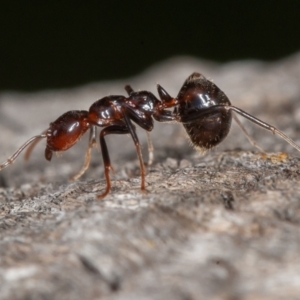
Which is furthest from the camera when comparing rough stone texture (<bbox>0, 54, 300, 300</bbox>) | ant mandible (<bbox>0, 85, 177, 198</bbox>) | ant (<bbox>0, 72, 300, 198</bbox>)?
ant mandible (<bbox>0, 85, 177, 198</bbox>)

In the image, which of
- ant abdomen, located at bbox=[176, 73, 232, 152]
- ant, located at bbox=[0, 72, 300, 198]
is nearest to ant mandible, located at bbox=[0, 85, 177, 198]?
ant, located at bbox=[0, 72, 300, 198]

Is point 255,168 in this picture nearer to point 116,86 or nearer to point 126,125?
point 126,125

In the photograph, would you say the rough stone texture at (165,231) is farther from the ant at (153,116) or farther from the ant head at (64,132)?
the ant head at (64,132)

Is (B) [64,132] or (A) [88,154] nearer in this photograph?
(B) [64,132]

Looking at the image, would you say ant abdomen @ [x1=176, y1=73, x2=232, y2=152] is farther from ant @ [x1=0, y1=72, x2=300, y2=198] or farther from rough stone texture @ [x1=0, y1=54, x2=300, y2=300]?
rough stone texture @ [x1=0, y1=54, x2=300, y2=300]

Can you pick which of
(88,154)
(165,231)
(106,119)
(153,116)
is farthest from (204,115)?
(165,231)

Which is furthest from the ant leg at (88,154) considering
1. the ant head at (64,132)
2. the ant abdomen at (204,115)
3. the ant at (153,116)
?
the ant abdomen at (204,115)

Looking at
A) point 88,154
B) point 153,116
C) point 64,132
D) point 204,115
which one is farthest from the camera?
point 153,116

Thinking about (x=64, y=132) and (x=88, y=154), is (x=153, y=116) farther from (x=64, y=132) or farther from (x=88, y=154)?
(x=64, y=132)
